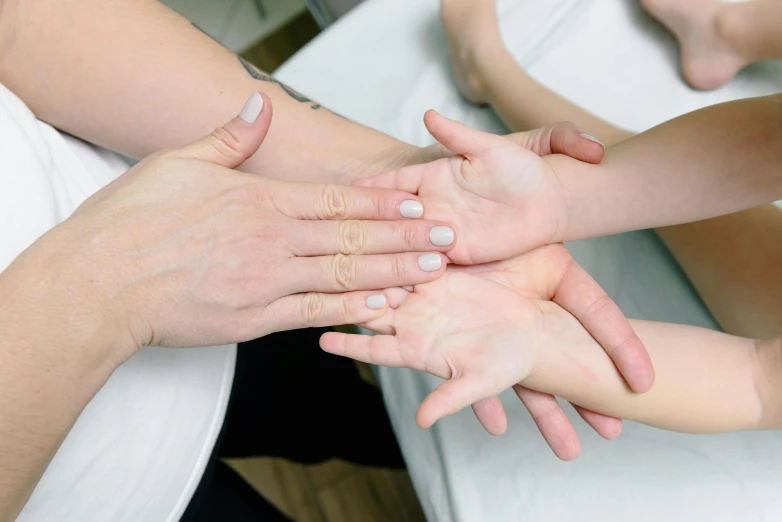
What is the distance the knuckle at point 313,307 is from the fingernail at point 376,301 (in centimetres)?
5

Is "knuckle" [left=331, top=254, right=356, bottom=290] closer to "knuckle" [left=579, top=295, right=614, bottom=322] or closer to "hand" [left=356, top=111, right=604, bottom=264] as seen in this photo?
"hand" [left=356, top=111, right=604, bottom=264]

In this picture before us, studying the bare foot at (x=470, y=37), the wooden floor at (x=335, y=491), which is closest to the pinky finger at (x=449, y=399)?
the bare foot at (x=470, y=37)

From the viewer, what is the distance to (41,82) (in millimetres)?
641

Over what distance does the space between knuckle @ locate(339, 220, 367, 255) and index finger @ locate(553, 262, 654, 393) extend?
0.25 meters

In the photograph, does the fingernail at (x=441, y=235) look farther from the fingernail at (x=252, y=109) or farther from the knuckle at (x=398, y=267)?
the fingernail at (x=252, y=109)

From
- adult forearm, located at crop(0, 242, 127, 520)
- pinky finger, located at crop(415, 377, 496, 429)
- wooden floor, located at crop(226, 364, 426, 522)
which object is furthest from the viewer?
wooden floor, located at crop(226, 364, 426, 522)

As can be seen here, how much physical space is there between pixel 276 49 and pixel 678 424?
1565 mm

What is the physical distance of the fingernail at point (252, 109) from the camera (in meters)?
0.57

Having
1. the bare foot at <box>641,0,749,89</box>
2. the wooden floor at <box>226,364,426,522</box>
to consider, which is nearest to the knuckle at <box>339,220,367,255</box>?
the bare foot at <box>641,0,749,89</box>

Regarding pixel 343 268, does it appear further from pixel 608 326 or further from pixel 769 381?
pixel 769 381

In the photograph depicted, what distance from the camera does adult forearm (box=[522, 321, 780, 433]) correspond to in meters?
0.62

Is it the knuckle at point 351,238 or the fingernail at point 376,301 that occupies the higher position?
the knuckle at point 351,238

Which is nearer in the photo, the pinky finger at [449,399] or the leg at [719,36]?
the pinky finger at [449,399]

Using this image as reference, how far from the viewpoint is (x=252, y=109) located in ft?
1.89
